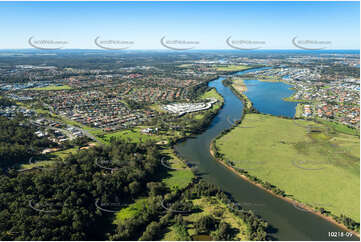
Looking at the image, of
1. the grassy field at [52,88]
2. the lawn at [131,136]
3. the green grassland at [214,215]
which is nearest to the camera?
the green grassland at [214,215]

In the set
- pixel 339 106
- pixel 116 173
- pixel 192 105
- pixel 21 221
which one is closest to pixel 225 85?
pixel 192 105

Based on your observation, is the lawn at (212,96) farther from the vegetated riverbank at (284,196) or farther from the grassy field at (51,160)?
the grassy field at (51,160)

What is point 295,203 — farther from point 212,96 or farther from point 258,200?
point 212,96

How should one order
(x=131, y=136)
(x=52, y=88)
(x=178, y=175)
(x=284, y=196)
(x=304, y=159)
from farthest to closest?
(x=52, y=88) < (x=131, y=136) < (x=304, y=159) < (x=178, y=175) < (x=284, y=196)

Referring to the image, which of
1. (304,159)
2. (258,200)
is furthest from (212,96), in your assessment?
(258,200)

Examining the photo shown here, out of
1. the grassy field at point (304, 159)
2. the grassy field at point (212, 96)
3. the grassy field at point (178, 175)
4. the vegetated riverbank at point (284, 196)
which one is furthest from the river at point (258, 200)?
the grassy field at point (212, 96)

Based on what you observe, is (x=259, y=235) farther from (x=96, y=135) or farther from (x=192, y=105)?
(x=192, y=105)
